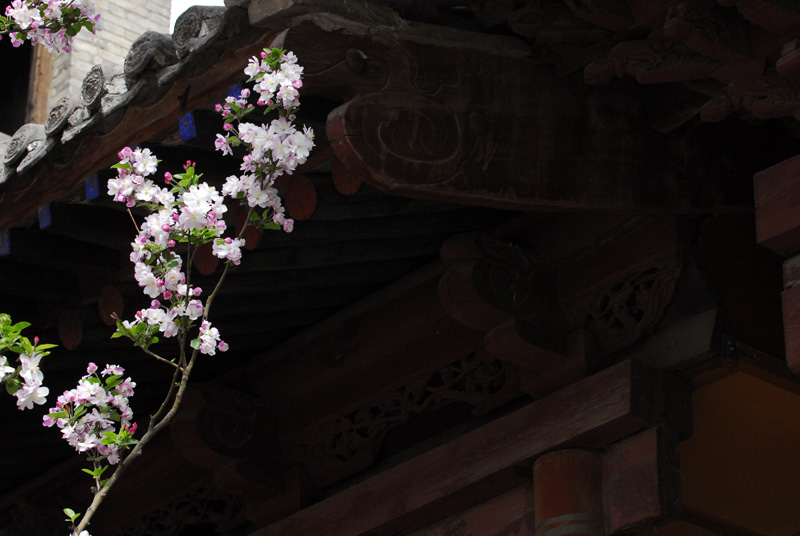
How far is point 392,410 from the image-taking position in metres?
5.06

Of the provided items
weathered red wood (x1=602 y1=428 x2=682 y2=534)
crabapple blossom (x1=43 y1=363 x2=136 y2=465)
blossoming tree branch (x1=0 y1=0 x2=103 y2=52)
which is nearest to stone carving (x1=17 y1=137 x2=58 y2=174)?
blossoming tree branch (x1=0 y1=0 x2=103 y2=52)

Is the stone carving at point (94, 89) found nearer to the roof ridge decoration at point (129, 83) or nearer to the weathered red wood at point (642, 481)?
the roof ridge decoration at point (129, 83)

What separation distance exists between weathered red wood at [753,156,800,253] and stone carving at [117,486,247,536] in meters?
2.87

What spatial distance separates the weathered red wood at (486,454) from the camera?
4160 mm

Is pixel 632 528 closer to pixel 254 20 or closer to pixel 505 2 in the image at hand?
pixel 505 2

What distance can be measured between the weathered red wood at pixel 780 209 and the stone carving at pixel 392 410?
55.4 inches

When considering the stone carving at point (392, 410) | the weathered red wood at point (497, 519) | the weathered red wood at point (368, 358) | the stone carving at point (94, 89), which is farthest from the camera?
the weathered red wood at point (368, 358)

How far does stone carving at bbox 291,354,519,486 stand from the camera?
4.73m

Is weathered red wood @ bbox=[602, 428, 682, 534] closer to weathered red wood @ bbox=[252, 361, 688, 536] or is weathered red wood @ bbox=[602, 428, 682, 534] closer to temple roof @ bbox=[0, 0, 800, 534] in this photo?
weathered red wood @ bbox=[252, 361, 688, 536]

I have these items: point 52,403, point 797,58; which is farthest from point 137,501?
point 797,58

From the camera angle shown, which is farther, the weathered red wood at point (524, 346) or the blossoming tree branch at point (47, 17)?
the weathered red wood at point (524, 346)

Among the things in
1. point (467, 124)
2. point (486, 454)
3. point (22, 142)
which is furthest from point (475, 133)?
point (22, 142)

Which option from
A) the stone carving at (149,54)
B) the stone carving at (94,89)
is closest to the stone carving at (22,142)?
the stone carving at (94,89)

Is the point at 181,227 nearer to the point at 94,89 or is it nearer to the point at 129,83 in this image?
the point at 129,83
